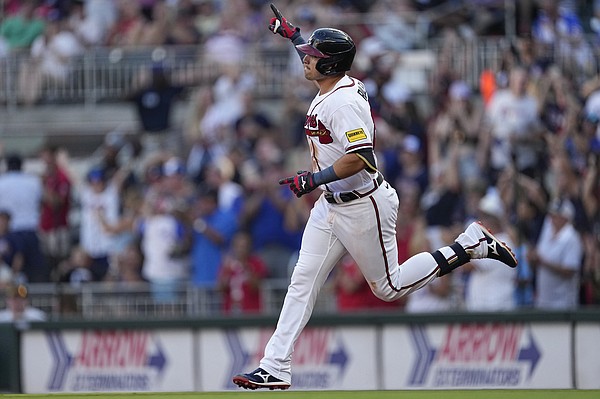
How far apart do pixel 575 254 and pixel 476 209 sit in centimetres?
110

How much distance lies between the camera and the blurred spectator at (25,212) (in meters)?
15.2

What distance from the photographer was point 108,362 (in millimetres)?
12906

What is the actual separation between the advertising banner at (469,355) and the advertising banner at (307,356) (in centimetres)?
24

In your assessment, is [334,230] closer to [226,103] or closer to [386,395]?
[386,395]

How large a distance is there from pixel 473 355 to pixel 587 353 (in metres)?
1.02

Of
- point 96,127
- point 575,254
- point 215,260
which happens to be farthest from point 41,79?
point 575,254

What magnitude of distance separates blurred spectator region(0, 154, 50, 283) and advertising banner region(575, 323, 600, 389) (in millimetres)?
6292

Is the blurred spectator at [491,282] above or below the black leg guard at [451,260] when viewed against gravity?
below

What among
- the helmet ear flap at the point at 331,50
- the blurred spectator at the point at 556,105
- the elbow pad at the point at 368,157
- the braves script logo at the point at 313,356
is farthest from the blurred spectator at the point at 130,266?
the elbow pad at the point at 368,157

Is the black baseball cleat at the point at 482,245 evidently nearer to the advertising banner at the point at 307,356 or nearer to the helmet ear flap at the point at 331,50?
the helmet ear flap at the point at 331,50

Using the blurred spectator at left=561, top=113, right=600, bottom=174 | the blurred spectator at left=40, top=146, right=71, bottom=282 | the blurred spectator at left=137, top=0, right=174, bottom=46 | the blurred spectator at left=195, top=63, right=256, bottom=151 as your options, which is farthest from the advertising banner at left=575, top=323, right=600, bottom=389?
the blurred spectator at left=137, top=0, right=174, bottom=46

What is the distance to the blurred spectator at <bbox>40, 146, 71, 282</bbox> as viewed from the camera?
618 inches

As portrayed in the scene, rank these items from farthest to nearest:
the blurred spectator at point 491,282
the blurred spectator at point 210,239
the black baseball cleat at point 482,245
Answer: the blurred spectator at point 210,239 → the blurred spectator at point 491,282 → the black baseball cleat at point 482,245

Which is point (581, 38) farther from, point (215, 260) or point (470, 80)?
point (215, 260)
